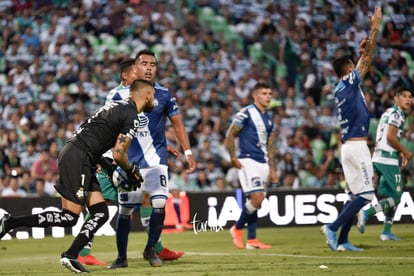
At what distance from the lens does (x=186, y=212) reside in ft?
64.5

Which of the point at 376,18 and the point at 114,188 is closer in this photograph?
the point at 376,18

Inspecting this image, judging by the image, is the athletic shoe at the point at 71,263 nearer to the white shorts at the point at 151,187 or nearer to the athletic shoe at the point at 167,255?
the white shorts at the point at 151,187

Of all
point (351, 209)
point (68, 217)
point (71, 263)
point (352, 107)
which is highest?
point (352, 107)

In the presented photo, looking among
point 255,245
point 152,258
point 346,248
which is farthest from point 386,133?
point 152,258

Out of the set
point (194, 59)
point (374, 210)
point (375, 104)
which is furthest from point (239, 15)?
point (374, 210)

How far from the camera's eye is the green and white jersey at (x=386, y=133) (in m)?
15.7

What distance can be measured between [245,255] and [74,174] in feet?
11.5

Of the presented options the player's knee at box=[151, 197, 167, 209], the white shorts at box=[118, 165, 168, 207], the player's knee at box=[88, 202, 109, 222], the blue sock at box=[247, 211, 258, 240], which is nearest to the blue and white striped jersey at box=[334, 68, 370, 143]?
the blue sock at box=[247, 211, 258, 240]

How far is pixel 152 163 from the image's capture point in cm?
1212

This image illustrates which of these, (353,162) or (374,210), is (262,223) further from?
(353,162)

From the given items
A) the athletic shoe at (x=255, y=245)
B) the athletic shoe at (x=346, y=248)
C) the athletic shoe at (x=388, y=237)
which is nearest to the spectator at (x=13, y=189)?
the athletic shoe at (x=255, y=245)

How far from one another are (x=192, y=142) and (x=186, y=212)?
348 centimetres

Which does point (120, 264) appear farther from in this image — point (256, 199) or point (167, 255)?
point (256, 199)

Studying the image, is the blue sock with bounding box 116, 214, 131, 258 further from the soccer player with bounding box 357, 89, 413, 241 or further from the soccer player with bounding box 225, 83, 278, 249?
the soccer player with bounding box 357, 89, 413, 241
